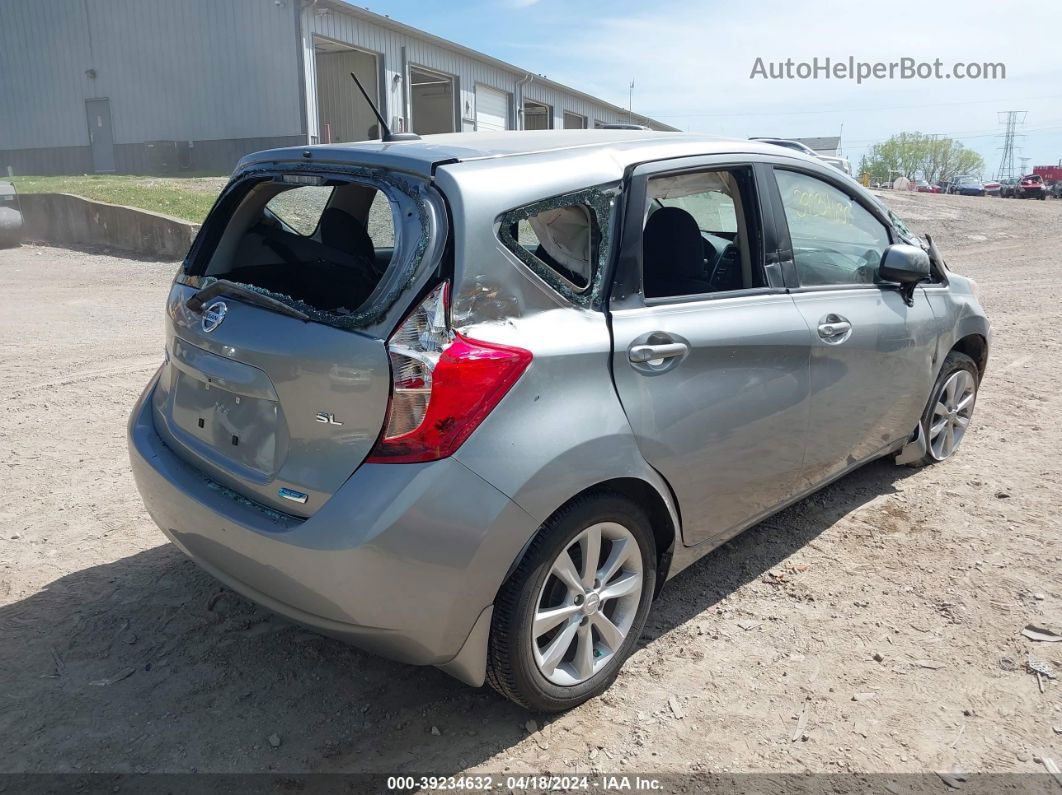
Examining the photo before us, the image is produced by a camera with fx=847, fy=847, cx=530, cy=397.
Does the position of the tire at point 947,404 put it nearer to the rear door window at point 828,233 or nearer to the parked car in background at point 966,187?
the rear door window at point 828,233

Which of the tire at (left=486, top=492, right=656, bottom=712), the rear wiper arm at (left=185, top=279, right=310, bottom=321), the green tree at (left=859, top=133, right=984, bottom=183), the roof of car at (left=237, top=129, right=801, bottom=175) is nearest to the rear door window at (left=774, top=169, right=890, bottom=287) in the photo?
the roof of car at (left=237, top=129, right=801, bottom=175)

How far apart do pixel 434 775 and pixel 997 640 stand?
216 centimetres

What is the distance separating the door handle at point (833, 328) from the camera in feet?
11.4

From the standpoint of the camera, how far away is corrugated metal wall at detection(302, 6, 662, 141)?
22250 millimetres

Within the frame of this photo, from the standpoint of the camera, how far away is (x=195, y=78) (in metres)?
24.5

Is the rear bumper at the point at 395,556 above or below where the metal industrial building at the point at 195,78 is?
below

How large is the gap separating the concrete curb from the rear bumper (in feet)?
38.2

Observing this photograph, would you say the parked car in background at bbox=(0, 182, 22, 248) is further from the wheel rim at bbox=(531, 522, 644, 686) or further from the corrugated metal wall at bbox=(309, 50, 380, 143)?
the wheel rim at bbox=(531, 522, 644, 686)

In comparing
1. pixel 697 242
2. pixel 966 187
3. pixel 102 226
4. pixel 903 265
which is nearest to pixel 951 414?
pixel 903 265

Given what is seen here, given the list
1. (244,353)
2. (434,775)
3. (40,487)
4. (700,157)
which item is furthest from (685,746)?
(40,487)

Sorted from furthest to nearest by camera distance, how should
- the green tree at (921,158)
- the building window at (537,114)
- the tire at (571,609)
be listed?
the green tree at (921,158) → the building window at (537,114) → the tire at (571,609)

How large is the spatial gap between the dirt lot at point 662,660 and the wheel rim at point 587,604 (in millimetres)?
179

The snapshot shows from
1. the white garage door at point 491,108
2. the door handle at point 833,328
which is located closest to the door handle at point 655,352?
the door handle at point 833,328

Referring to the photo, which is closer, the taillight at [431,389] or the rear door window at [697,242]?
the taillight at [431,389]
